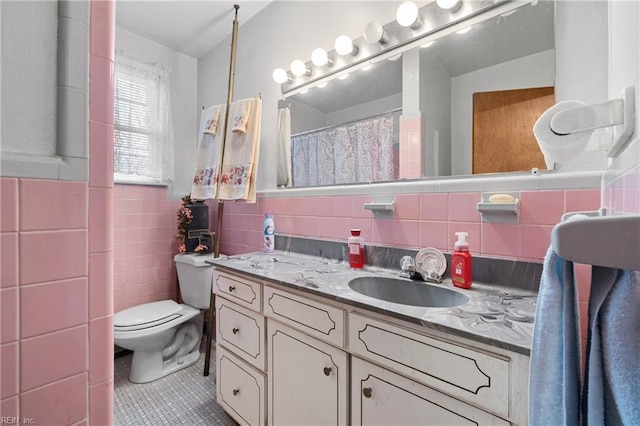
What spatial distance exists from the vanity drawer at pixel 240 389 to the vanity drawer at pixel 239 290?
28 centimetres

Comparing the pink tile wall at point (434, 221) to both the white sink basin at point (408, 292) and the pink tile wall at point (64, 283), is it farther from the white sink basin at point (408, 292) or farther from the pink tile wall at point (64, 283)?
the pink tile wall at point (64, 283)

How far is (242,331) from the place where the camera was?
1.29 metres

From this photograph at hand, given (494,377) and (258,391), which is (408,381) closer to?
(494,377)

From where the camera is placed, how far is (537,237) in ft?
3.10

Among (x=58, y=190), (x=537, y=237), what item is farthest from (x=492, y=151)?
(x=58, y=190)

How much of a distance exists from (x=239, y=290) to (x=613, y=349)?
48.1 inches

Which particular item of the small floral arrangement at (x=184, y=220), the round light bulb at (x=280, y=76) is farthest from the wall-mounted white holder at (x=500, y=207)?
the small floral arrangement at (x=184, y=220)

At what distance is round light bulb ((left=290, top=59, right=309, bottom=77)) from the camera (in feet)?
5.39

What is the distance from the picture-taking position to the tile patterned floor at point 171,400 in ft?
4.84

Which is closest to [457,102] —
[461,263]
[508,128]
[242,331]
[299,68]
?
A: [508,128]

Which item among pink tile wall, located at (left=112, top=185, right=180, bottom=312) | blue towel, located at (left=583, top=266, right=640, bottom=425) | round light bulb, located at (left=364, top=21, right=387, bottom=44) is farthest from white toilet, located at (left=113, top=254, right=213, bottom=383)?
blue towel, located at (left=583, top=266, right=640, bottom=425)

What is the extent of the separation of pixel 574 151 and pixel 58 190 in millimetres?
985

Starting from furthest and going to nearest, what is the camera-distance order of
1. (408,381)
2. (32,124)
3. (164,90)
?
(164,90), (408,381), (32,124)

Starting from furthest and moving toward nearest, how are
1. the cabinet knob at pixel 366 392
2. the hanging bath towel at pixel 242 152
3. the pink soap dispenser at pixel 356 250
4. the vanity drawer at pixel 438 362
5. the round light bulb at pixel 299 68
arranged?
the hanging bath towel at pixel 242 152, the round light bulb at pixel 299 68, the pink soap dispenser at pixel 356 250, the cabinet knob at pixel 366 392, the vanity drawer at pixel 438 362
